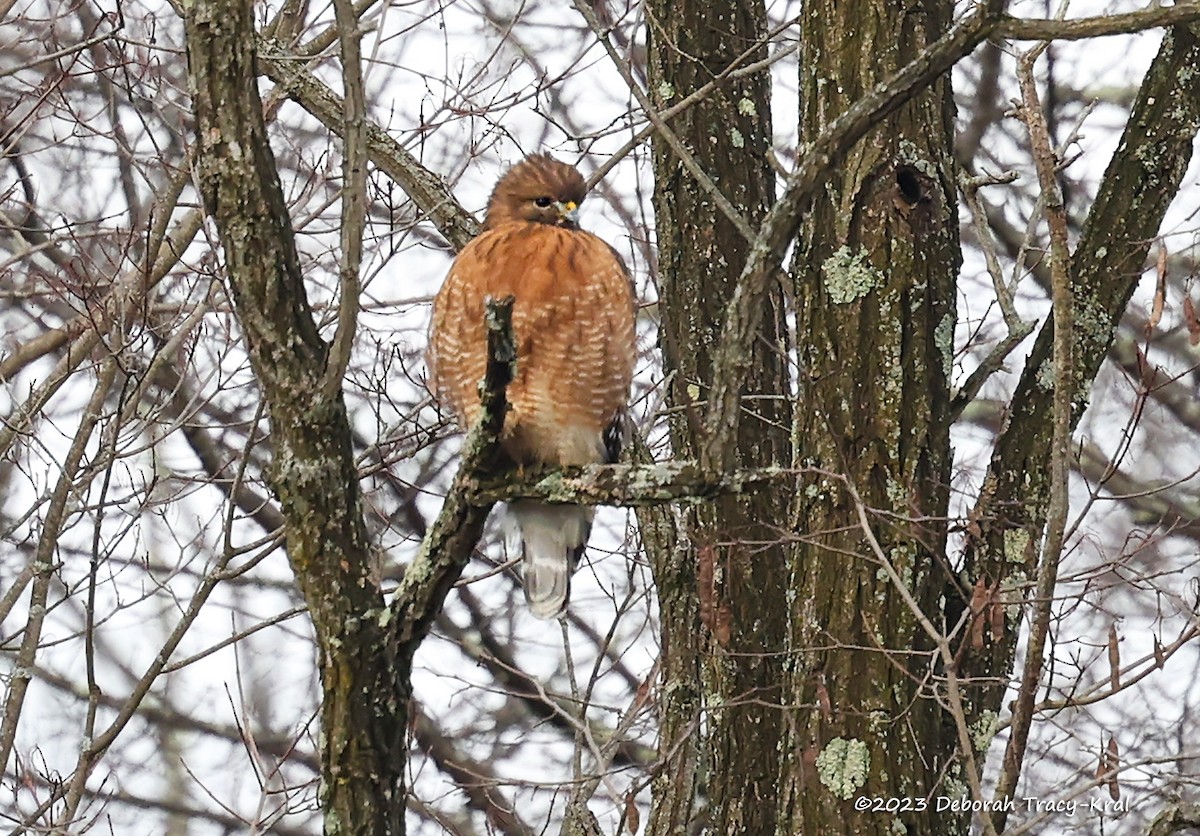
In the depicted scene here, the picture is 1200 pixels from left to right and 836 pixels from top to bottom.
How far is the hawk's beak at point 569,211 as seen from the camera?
4777 millimetres

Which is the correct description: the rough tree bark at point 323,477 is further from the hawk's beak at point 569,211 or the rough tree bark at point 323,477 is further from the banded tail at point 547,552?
the hawk's beak at point 569,211

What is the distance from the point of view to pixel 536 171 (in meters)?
4.86

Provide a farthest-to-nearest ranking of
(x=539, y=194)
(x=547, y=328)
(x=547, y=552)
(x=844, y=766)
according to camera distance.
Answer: (x=547, y=552), (x=539, y=194), (x=547, y=328), (x=844, y=766)

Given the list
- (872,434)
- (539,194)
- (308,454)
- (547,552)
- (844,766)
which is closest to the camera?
(308,454)

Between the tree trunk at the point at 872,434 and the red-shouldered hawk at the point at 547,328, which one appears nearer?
the tree trunk at the point at 872,434

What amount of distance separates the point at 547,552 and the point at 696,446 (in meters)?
0.70

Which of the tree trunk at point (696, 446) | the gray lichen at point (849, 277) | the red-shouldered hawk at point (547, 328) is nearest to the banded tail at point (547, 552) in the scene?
the red-shouldered hawk at point (547, 328)

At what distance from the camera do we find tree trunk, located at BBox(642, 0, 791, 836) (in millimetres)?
4613

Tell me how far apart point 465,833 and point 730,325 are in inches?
227

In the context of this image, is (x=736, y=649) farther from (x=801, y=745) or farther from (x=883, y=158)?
(x=883, y=158)

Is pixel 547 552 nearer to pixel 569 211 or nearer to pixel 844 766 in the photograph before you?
pixel 569 211

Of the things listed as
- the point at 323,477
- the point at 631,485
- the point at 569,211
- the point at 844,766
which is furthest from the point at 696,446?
the point at 323,477

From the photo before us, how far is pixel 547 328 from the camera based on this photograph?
4480 millimetres

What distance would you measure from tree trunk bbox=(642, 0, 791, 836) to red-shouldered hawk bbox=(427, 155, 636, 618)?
0.86 ft
